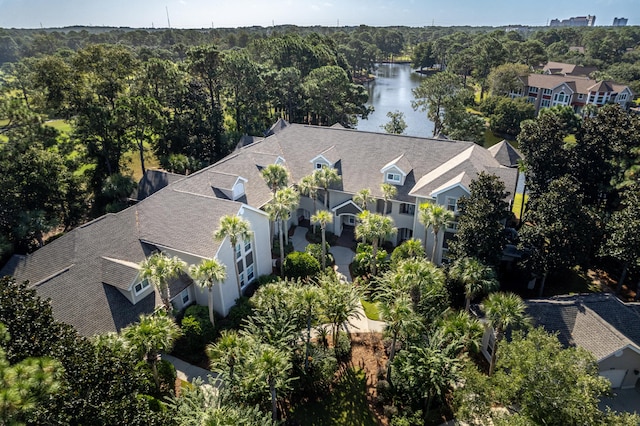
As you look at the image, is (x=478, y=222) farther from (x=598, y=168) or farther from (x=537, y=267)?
(x=598, y=168)

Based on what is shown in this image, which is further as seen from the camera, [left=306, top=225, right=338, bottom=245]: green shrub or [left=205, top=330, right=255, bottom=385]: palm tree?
[left=306, top=225, right=338, bottom=245]: green shrub

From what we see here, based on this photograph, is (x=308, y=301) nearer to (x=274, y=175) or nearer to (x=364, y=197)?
(x=274, y=175)

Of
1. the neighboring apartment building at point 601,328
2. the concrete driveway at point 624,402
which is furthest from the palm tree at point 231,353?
the concrete driveway at point 624,402

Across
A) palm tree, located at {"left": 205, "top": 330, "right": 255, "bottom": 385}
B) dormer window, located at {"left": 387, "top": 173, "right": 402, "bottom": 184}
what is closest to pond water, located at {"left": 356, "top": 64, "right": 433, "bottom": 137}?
dormer window, located at {"left": 387, "top": 173, "right": 402, "bottom": 184}

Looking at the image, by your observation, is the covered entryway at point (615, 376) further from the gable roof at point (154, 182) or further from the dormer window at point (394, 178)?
the gable roof at point (154, 182)

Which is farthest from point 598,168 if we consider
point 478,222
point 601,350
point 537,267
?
point 601,350

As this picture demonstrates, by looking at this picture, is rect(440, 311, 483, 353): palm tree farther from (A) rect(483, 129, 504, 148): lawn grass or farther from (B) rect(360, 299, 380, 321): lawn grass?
(A) rect(483, 129, 504, 148): lawn grass
